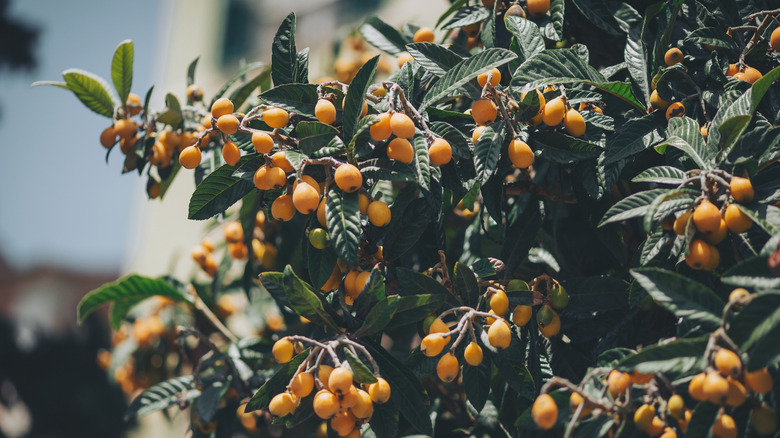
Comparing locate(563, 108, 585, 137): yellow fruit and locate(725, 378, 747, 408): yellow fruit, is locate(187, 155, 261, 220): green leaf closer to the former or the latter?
locate(563, 108, 585, 137): yellow fruit

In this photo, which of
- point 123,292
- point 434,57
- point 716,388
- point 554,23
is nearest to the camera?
point 716,388

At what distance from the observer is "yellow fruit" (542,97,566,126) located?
1207 mm

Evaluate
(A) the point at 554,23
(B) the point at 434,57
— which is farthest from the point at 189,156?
(A) the point at 554,23

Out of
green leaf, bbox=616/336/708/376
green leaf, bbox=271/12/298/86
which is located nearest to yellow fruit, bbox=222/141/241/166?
green leaf, bbox=271/12/298/86

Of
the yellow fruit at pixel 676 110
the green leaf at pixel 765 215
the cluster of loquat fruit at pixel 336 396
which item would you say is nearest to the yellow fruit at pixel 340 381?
the cluster of loquat fruit at pixel 336 396

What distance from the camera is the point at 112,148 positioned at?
5.36 feet

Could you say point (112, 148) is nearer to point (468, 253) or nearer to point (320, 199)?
point (320, 199)

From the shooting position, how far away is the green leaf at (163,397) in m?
1.80

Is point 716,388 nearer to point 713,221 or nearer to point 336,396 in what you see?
point 713,221

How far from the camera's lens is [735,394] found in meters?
0.91

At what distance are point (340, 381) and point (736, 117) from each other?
2.51 ft

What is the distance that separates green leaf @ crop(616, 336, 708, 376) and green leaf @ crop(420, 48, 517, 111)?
0.55m

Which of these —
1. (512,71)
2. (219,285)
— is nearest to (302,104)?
(512,71)

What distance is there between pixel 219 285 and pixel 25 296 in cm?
728
